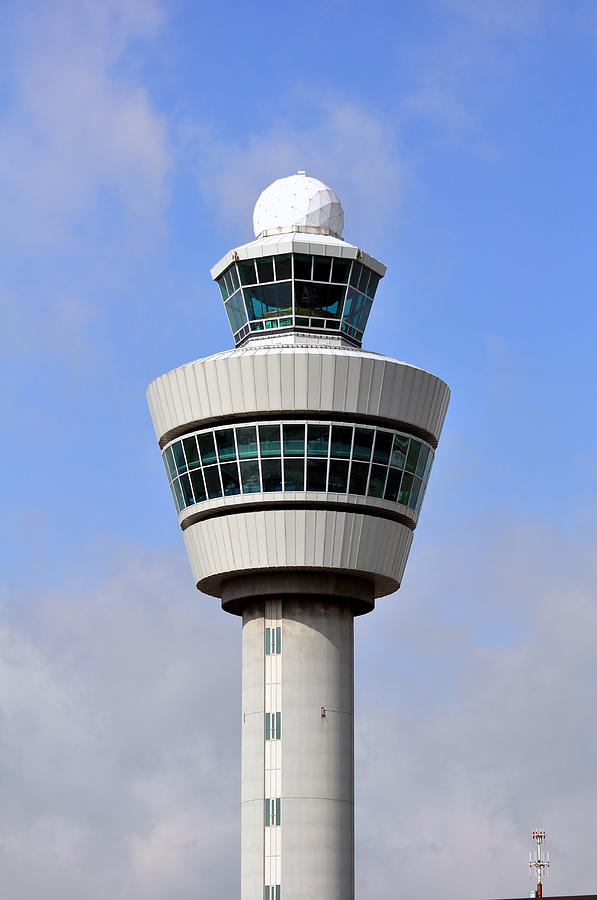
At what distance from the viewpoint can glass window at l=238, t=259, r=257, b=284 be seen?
258 ft

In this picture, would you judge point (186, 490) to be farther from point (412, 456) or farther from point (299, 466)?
point (412, 456)

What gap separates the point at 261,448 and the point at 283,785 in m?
15.2

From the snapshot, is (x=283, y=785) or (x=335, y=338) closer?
(x=283, y=785)

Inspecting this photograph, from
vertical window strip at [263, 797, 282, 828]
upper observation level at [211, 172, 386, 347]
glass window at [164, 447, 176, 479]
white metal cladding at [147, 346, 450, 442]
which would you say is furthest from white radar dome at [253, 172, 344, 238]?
vertical window strip at [263, 797, 282, 828]

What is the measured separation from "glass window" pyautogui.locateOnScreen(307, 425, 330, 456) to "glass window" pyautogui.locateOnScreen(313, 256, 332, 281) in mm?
9192

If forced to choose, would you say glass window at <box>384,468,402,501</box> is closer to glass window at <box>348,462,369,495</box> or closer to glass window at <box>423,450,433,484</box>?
glass window at <box>348,462,369,495</box>

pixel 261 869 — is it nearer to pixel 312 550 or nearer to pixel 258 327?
pixel 312 550

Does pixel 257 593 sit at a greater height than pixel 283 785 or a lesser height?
greater

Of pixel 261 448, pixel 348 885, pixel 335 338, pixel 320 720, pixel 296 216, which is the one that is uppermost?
pixel 296 216

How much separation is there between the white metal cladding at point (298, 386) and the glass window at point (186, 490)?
8.42ft

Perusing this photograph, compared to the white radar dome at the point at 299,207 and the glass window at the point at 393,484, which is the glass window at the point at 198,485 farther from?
the white radar dome at the point at 299,207

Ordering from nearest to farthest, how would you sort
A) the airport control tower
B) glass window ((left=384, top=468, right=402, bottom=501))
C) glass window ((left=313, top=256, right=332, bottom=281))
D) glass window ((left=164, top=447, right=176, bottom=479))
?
the airport control tower
glass window ((left=384, top=468, right=402, bottom=501))
glass window ((left=164, top=447, right=176, bottom=479))
glass window ((left=313, top=256, right=332, bottom=281))

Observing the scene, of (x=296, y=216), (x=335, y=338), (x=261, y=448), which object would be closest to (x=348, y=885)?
(x=261, y=448)

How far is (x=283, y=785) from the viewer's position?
237 feet
